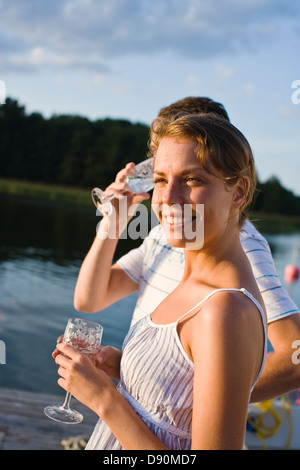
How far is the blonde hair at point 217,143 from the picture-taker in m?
1.20

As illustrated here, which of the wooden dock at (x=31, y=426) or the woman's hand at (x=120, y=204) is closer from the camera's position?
the woman's hand at (x=120, y=204)

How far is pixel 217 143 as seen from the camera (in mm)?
1207

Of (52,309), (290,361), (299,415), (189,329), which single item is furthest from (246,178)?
(52,309)

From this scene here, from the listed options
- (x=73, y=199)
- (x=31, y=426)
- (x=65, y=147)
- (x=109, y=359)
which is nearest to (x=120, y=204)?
(x=109, y=359)

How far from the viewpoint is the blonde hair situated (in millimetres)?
1196

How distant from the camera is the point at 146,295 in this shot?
1980 millimetres

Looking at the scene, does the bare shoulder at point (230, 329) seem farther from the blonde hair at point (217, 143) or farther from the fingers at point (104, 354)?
the fingers at point (104, 354)

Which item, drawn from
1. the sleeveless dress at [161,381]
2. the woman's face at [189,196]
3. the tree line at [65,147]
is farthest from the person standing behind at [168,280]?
the tree line at [65,147]

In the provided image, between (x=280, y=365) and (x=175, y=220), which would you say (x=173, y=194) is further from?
(x=280, y=365)

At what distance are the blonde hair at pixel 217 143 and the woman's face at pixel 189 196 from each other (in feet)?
0.06

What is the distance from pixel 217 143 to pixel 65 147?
6786 cm

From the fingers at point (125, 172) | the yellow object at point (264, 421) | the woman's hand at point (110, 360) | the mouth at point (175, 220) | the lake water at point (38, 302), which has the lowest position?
the lake water at point (38, 302)

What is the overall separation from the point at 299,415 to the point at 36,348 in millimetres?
5597

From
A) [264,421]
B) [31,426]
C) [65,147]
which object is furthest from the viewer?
[65,147]
